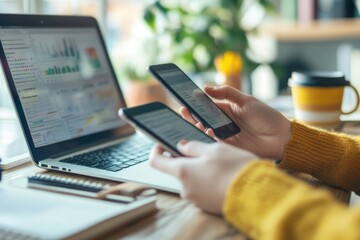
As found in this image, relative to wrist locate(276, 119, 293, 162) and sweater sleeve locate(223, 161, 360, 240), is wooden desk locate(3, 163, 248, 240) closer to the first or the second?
sweater sleeve locate(223, 161, 360, 240)

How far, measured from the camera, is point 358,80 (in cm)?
233

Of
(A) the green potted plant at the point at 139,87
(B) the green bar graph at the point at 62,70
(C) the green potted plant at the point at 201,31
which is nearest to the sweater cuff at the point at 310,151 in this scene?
(B) the green bar graph at the point at 62,70

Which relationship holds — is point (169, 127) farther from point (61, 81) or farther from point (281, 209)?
point (61, 81)

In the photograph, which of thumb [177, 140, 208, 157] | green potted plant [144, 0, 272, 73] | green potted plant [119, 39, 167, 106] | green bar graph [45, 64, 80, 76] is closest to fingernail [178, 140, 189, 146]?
thumb [177, 140, 208, 157]

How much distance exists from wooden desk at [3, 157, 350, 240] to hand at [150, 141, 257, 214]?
0.02m

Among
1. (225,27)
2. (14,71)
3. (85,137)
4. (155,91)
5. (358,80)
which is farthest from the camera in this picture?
(358,80)

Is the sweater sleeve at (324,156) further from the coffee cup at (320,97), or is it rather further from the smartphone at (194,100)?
the coffee cup at (320,97)

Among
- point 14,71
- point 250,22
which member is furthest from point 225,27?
point 14,71

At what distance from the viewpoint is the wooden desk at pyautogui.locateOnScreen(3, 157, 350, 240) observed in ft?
1.88

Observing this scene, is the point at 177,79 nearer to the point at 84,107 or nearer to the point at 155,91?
the point at 84,107

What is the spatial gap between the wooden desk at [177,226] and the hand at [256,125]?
0.19 metres

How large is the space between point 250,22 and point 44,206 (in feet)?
6.48

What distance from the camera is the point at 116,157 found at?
858 millimetres

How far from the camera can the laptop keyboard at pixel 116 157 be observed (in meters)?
0.80
